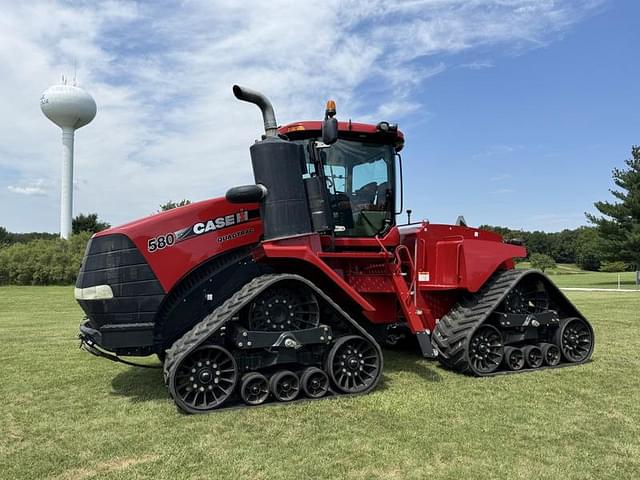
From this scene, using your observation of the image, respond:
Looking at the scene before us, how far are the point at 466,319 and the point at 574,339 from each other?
1.94 m

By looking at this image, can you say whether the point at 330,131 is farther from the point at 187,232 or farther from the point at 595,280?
the point at 595,280

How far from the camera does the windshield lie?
22.5 ft

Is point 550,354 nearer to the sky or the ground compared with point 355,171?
nearer to the ground

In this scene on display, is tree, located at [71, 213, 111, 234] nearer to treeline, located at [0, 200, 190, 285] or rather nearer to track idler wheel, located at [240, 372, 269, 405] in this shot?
treeline, located at [0, 200, 190, 285]

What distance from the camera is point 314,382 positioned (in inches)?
227

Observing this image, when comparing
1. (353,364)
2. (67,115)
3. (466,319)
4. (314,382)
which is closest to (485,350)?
(466,319)

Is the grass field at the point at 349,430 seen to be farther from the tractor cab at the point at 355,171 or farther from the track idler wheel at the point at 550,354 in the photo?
the tractor cab at the point at 355,171

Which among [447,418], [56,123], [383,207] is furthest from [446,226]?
[56,123]

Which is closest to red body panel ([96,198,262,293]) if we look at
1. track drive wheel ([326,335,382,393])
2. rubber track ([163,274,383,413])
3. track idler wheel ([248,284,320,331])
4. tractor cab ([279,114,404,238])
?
rubber track ([163,274,383,413])

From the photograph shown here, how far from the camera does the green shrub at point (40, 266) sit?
38.4 metres

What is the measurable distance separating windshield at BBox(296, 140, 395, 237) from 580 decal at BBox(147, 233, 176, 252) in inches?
73.4

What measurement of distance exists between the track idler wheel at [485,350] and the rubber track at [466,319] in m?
0.11

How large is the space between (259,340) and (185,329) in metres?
0.99

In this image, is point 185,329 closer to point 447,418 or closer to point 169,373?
point 169,373
